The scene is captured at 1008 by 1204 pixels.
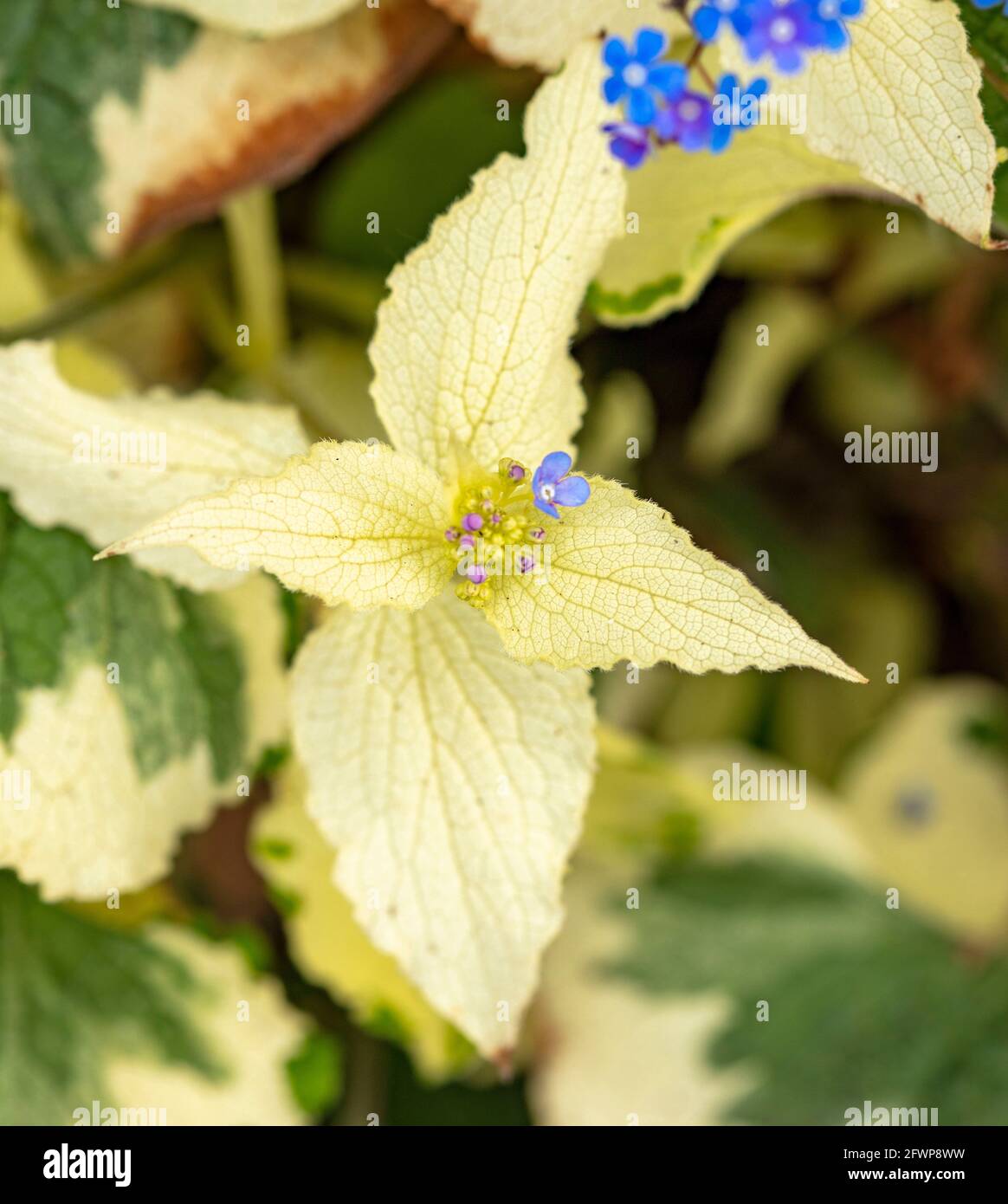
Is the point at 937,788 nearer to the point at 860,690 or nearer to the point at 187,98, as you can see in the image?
the point at 860,690

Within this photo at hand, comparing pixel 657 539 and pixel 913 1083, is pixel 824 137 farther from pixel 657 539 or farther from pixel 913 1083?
pixel 913 1083

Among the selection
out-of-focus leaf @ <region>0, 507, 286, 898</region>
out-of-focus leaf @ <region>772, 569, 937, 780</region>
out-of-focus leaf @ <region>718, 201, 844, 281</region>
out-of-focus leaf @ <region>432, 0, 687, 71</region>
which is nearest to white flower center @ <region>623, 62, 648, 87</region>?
out-of-focus leaf @ <region>432, 0, 687, 71</region>

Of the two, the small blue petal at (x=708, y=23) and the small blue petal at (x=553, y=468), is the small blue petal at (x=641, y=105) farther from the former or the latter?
the small blue petal at (x=553, y=468)

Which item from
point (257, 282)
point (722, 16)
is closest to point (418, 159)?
point (257, 282)

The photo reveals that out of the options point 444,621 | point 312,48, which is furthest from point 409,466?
point 312,48

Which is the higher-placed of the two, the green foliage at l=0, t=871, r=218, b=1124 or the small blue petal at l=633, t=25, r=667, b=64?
the small blue petal at l=633, t=25, r=667, b=64

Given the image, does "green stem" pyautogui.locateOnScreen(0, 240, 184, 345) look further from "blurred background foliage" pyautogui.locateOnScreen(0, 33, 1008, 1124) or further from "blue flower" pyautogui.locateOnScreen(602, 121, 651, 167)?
"blue flower" pyautogui.locateOnScreen(602, 121, 651, 167)

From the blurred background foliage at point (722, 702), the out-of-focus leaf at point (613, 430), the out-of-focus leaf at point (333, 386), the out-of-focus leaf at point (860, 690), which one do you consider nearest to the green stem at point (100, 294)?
the blurred background foliage at point (722, 702)
